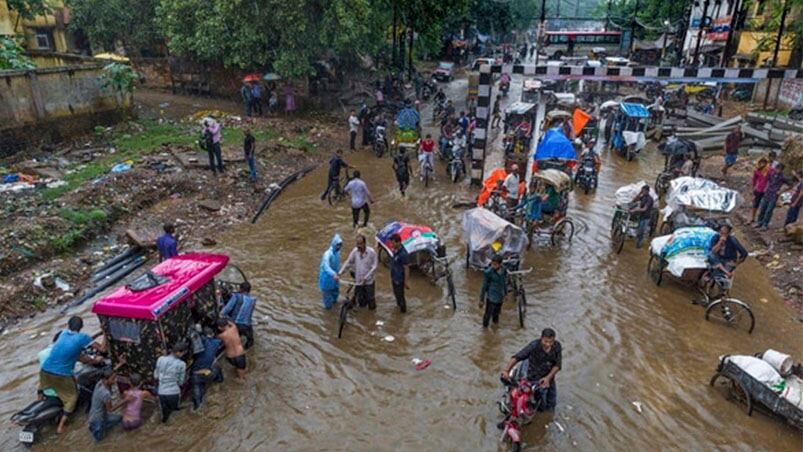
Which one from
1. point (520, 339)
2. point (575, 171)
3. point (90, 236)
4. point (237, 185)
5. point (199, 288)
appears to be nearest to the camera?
point (199, 288)

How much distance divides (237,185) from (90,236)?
4333 millimetres

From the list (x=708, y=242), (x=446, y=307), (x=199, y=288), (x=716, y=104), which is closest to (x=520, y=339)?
(x=446, y=307)

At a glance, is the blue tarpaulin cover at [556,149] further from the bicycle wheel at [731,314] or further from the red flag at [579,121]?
the red flag at [579,121]

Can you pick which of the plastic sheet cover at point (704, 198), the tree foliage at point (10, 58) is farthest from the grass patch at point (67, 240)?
the plastic sheet cover at point (704, 198)

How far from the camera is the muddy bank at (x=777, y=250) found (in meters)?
10.1

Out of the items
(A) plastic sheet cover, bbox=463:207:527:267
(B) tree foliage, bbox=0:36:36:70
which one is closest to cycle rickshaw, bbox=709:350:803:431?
(A) plastic sheet cover, bbox=463:207:527:267

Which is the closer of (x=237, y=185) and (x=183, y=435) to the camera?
(x=183, y=435)

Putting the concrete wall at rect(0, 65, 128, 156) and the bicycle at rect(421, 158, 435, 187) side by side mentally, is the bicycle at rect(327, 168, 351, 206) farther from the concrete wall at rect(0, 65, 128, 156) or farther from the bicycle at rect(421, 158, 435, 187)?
the concrete wall at rect(0, 65, 128, 156)

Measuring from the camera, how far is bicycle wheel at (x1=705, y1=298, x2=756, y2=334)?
28.6 feet

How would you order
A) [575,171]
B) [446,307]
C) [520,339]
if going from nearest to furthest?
[520,339], [446,307], [575,171]

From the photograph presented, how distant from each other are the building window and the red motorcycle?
36369 millimetres

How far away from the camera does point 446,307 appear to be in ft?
31.1

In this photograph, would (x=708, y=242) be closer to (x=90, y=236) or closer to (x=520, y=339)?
(x=520, y=339)

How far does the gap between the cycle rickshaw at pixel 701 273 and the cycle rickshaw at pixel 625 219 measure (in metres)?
1.55
